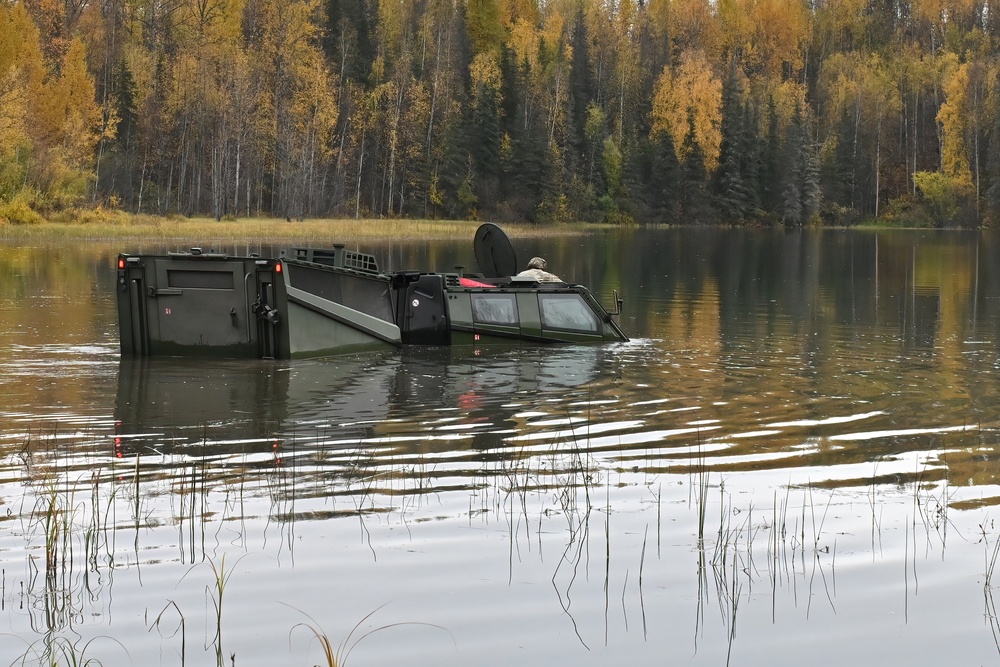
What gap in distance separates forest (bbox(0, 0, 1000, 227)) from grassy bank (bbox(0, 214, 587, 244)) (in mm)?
2298

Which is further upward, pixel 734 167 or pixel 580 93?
pixel 580 93

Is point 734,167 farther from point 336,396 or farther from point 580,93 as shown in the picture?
point 336,396

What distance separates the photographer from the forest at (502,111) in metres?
77.2

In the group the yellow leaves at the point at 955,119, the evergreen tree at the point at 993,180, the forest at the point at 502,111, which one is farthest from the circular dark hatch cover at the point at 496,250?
the yellow leaves at the point at 955,119

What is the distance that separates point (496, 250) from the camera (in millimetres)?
24844

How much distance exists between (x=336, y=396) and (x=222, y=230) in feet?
161

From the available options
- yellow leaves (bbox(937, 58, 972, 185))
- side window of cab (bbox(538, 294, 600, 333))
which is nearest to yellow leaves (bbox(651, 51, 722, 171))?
yellow leaves (bbox(937, 58, 972, 185))

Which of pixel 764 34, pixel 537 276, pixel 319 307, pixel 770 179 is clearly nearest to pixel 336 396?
pixel 319 307

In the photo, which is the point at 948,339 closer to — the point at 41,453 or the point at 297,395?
the point at 297,395

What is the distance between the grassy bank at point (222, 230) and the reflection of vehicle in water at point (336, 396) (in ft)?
132

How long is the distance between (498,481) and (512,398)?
5.69 meters

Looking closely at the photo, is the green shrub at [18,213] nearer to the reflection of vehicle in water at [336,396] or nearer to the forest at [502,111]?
the forest at [502,111]

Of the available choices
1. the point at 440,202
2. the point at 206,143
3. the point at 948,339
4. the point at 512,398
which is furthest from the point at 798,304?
the point at 440,202

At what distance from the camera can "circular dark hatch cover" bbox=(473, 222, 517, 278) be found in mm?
24906
